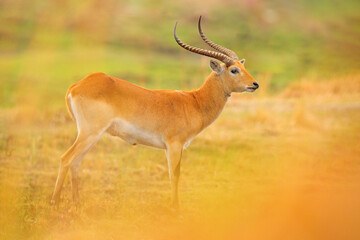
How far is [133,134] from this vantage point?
832cm

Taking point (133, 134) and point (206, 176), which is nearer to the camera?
point (133, 134)

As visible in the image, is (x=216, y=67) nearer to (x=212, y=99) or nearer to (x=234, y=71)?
(x=234, y=71)

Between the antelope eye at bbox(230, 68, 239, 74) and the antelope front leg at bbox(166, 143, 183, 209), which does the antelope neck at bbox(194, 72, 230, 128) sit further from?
the antelope front leg at bbox(166, 143, 183, 209)

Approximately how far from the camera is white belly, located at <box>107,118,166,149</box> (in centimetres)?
820

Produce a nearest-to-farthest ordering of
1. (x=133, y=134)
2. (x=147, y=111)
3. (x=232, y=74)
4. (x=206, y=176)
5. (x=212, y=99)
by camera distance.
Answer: (x=133, y=134)
(x=147, y=111)
(x=232, y=74)
(x=212, y=99)
(x=206, y=176)

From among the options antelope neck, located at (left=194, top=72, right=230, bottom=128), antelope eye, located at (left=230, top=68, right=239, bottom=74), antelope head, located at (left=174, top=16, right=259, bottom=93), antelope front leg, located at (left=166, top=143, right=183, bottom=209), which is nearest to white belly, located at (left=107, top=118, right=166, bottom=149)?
antelope front leg, located at (left=166, top=143, right=183, bottom=209)

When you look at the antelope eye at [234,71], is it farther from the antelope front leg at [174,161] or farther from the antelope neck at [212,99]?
the antelope front leg at [174,161]

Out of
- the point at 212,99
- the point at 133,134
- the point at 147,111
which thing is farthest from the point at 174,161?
the point at 212,99

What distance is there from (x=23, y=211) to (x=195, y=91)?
3321 millimetres

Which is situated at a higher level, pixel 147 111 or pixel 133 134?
pixel 147 111

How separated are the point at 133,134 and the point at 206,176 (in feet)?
10.4

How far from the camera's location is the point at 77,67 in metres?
23.0

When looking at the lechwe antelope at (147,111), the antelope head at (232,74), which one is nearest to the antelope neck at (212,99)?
the lechwe antelope at (147,111)

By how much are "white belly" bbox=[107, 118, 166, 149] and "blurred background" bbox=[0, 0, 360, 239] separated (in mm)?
1104
